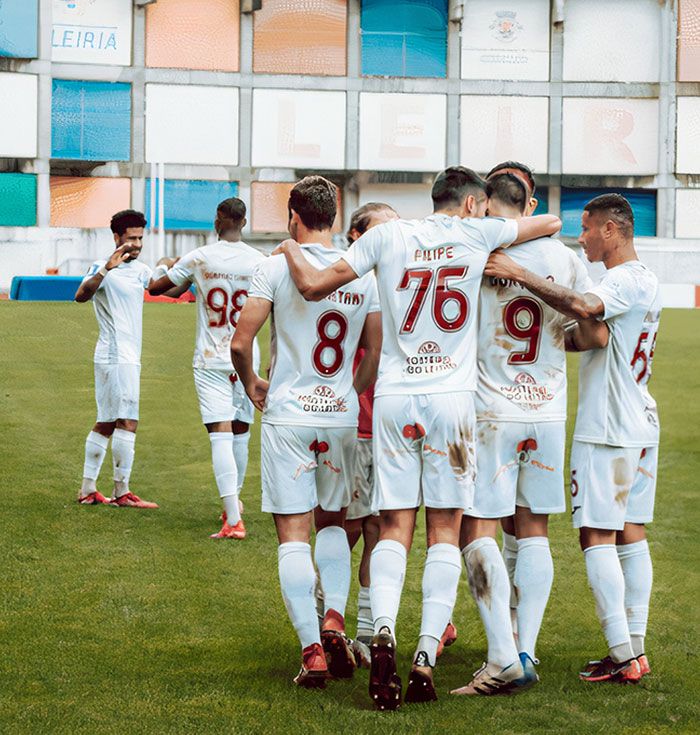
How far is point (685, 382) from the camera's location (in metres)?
18.3

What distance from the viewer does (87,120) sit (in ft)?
148

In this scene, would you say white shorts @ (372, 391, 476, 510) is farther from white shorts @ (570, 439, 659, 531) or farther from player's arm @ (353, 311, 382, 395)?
white shorts @ (570, 439, 659, 531)

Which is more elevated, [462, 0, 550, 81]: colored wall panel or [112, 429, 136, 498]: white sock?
[462, 0, 550, 81]: colored wall panel

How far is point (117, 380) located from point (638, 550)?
5.53 m

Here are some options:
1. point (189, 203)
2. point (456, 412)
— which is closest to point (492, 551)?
point (456, 412)

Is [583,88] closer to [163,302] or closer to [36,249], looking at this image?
[36,249]

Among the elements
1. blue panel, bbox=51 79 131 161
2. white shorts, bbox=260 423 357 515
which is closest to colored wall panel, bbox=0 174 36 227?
blue panel, bbox=51 79 131 161

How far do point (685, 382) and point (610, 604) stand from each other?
1295 centimetres

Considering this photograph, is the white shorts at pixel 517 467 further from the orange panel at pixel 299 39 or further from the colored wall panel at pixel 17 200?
the orange panel at pixel 299 39

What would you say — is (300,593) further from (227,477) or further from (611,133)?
(611,133)

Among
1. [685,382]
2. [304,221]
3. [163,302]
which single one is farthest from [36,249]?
[304,221]

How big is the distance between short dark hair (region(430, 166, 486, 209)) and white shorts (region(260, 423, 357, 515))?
3.68 feet

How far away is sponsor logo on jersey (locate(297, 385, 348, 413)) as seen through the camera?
229 inches

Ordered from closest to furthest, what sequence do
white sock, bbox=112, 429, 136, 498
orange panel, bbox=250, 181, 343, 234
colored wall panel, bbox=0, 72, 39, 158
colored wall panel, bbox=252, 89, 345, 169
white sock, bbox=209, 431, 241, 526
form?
white sock, bbox=209, 431, 241, 526 → white sock, bbox=112, 429, 136, 498 → colored wall panel, bbox=0, 72, 39, 158 → colored wall panel, bbox=252, 89, 345, 169 → orange panel, bbox=250, 181, 343, 234
